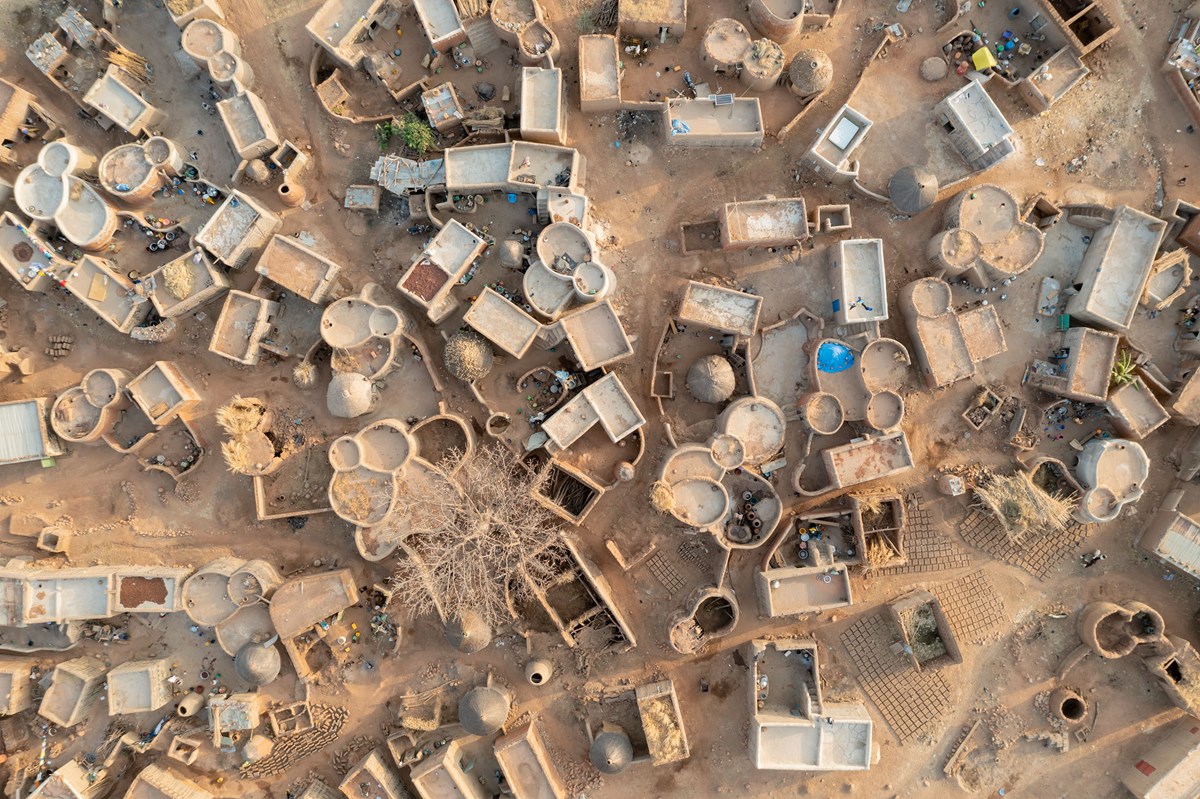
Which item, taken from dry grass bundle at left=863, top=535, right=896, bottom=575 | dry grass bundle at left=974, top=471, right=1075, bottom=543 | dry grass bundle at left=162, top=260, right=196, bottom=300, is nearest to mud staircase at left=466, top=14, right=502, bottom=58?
dry grass bundle at left=162, top=260, right=196, bottom=300

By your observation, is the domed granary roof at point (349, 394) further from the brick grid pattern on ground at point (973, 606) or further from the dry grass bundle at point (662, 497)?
the brick grid pattern on ground at point (973, 606)

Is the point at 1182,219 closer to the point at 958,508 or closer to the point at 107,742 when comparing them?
the point at 958,508

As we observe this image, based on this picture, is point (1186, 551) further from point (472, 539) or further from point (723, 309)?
point (472, 539)

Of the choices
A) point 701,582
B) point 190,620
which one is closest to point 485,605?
point 701,582

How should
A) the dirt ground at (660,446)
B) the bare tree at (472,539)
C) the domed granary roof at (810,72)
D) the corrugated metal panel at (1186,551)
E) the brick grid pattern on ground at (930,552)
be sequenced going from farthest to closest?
the brick grid pattern on ground at (930,552)
the dirt ground at (660,446)
the domed granary roof at (810,72)
the corrugated metal panel at (1186,551)
the bare tree at (472,539)

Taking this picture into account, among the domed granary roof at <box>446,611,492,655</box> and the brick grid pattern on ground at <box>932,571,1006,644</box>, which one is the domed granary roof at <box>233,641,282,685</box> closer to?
the domed granary roof at <box>446,611,492,655</box>

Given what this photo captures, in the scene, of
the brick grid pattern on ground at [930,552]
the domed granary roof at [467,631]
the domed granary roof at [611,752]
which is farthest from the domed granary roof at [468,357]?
the brick grid pattern on ground at [930,552]
